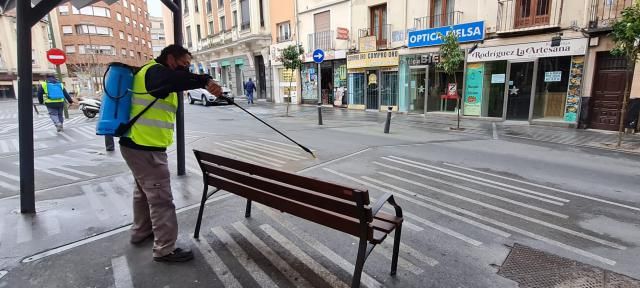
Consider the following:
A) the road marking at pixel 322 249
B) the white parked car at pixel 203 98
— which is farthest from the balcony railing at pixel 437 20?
the road marking at pixel 322 249

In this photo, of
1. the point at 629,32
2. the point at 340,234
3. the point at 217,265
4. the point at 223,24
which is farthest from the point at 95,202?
the point at 223,24

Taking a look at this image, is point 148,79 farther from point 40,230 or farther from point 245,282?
point 40,230

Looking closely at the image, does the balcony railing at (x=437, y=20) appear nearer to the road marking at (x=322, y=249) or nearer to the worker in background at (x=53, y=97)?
the road marking at (x=322, y=249)

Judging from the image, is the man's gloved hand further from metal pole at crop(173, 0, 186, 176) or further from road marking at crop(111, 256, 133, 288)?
metal pole at crop(173, 0, 186, 176)

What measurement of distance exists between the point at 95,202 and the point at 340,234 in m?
3.28

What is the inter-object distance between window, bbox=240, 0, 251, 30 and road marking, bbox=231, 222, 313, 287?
1009 inches

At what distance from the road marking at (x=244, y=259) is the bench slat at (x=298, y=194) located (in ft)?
2.10

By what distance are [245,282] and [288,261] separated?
45 cm

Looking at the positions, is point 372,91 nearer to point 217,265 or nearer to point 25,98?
point 25,98

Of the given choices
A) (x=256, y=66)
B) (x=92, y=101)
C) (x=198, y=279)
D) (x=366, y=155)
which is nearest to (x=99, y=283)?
(x=198, y=279)

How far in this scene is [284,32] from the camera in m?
24.3

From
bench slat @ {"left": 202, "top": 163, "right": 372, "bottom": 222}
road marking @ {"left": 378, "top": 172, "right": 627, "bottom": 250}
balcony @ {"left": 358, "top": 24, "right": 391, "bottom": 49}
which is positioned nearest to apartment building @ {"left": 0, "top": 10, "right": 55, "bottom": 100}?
balcony @ {"left": 358, "top": 24, "right": 391, "bottom": 49}

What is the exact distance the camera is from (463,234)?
12.2ft

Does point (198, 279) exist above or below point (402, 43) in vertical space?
below
